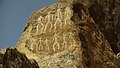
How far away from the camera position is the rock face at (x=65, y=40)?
12012mm

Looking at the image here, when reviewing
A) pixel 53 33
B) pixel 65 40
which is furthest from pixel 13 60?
pixel 53 33

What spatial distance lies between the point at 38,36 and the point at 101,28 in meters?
3.72

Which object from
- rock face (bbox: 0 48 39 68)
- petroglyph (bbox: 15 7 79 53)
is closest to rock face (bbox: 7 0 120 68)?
petroglyph (bbox: 15 7 79 53)

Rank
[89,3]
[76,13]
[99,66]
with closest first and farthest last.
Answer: [99,66] < [76,13] < [89,3]

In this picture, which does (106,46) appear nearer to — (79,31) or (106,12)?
(79,31)

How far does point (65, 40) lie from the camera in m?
12.7

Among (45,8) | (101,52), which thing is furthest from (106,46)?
(45,8)

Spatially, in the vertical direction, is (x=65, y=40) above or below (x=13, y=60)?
above

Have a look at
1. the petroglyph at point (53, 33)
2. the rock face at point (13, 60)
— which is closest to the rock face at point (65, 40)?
the petroglyph at point (53, 33)

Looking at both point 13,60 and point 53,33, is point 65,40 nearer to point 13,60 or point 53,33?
point 53,33

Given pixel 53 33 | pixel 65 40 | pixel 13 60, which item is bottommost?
pixel 13 60

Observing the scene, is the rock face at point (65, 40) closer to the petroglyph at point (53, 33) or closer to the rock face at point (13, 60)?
the petroglyph at point (53, 33)

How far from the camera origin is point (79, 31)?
12.9m

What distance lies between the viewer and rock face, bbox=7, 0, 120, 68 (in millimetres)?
12012
